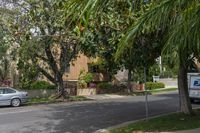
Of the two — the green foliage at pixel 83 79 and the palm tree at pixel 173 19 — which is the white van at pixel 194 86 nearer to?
the green foliage at pixel 83 79

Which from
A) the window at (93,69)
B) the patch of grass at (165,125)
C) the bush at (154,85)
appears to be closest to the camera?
the patch of grass at (165,125)

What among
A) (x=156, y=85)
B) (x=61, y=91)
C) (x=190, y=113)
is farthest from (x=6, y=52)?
(x=156, y=85)

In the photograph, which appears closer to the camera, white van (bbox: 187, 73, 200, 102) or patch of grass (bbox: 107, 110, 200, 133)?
patch of grass (bbox: 107, 110, 200, 133)

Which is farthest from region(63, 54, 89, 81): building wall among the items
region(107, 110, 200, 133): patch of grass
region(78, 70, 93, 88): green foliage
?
region(107, 110, 200, 133): patch of grass

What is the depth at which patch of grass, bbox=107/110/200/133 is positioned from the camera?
14.5 metres

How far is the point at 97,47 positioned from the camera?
13.4m

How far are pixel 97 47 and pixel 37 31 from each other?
15.7 meters

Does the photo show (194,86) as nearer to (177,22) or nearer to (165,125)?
(165,125)

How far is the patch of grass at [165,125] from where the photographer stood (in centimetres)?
1453

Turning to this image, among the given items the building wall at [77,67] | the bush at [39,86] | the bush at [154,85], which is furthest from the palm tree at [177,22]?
the bush at [154,85]

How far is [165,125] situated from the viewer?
15.5 meters

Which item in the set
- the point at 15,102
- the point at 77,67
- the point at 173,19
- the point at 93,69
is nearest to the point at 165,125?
the point at 173,19

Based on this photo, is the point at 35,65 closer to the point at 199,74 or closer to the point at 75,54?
the point at 75,54

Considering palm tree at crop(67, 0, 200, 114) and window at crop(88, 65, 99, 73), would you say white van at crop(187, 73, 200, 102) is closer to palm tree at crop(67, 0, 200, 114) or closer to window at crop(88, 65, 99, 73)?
window at crop(88, 65, 99, 73)
